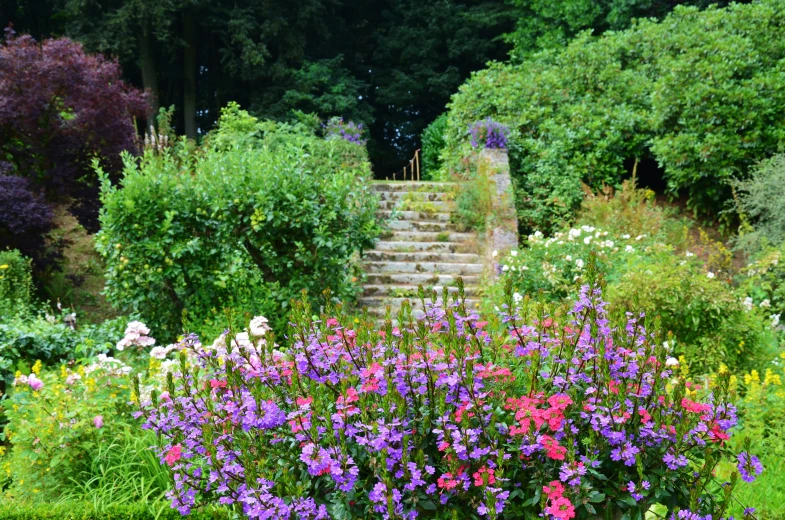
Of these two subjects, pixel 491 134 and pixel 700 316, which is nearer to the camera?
pixel 700 316

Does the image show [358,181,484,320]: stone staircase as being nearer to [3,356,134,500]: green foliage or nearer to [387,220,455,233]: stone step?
[387,220,455,233]: stone step

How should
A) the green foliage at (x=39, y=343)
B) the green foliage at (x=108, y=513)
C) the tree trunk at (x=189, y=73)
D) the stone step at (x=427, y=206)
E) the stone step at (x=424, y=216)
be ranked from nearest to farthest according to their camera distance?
1. the green foliage at (x=108, y=513)
2. the green foliage at (x=39, y=343)
3. the stone step at (x=424, y=216)
4. the stone step at (x=427, y=206)
5. the tree trunk at (x=189, y=73)

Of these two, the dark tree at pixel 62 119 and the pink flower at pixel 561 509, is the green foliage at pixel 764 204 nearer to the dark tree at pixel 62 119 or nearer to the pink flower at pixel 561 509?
the pink flower at pixel 561 509

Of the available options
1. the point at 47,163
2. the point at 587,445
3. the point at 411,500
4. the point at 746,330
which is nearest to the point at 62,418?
the point at 411,500

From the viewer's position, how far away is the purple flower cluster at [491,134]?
34.6 feet

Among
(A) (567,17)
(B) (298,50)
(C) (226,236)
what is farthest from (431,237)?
(A) (567,17)

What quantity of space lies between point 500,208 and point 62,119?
5726 millimetres

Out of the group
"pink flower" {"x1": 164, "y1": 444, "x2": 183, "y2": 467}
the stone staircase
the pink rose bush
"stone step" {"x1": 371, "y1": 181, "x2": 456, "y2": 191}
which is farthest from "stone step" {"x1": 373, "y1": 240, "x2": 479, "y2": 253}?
"pink flower" {"x1": 164, "y1": 444, "x2": 183, "y2": 467}

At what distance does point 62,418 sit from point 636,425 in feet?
10.3

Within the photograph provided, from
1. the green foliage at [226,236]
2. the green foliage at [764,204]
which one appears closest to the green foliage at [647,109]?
the green foliage at [764,204]

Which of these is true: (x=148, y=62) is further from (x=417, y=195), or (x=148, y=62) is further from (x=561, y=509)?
(x=561, y=509)

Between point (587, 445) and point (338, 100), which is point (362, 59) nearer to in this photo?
point (338, 100)

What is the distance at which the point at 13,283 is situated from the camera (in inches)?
276

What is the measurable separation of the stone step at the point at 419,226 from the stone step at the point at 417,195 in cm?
69
